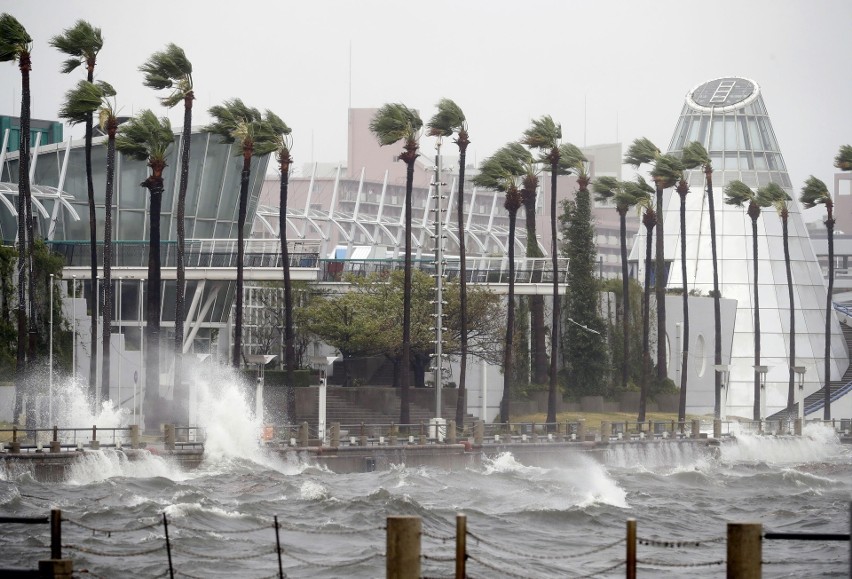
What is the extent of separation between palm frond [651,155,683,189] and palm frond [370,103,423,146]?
2038cm

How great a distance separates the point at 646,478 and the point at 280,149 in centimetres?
2029

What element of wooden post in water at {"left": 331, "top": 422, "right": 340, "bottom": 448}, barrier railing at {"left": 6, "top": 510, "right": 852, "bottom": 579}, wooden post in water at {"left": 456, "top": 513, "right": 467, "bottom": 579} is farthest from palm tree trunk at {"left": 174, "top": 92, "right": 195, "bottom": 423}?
wooden post in water at {"left": 456, "top": 513, "right": 467, "bottom": 579}

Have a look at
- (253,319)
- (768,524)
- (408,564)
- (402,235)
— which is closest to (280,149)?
(253,319)

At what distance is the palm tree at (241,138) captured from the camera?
65.4m

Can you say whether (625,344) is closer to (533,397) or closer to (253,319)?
(533,397)

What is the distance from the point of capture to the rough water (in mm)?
31703

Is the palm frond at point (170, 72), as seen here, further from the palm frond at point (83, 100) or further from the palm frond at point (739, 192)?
the palm frond at point (739, 192)

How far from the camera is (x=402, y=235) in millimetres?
133125

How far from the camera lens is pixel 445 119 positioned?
7062 cm

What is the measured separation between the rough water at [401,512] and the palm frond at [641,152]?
27.4 meters

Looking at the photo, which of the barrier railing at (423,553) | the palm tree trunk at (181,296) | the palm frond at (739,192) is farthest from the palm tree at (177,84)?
the palm frond at (739,192)

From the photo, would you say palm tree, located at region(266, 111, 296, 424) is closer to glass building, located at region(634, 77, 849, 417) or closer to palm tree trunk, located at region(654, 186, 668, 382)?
palm tree trunk, located at region(654, 186, 668, 382)

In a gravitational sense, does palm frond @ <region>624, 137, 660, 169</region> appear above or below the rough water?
above

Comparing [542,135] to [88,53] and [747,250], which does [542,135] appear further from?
[747,250]
